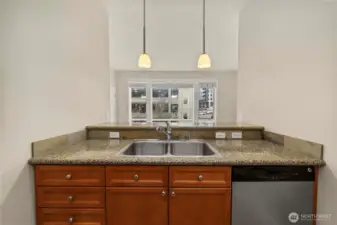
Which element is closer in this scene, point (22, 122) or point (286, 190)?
point (22, 122)

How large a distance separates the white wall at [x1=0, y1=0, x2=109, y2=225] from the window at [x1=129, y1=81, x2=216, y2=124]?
14.5ft

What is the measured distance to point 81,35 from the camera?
6.33 ft

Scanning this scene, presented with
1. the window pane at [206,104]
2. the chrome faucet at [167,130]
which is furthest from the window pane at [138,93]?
the chrome faucet at [167,130]

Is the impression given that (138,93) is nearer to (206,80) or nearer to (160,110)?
(160,110)

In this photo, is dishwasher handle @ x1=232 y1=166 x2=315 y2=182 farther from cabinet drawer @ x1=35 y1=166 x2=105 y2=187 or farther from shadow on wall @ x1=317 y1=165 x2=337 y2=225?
cabinet drawer @ x1=35 y1=166 x2=105 y2=187

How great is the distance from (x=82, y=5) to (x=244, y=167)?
6.43ft

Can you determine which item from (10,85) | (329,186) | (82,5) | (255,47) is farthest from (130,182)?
(255,47)

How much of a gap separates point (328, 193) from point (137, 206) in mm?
1217

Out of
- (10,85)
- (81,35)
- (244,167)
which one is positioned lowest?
(244,167)

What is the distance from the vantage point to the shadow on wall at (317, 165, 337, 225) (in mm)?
1330

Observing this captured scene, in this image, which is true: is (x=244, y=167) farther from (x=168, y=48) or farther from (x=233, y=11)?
(x=168, y=48)

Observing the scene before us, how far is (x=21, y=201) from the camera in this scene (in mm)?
1405

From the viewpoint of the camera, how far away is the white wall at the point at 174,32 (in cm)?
318

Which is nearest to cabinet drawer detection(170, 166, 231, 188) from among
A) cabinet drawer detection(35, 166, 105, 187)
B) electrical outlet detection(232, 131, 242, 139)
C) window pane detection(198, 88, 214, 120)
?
cabinet drawer detection(35, 166, 105, 187)
